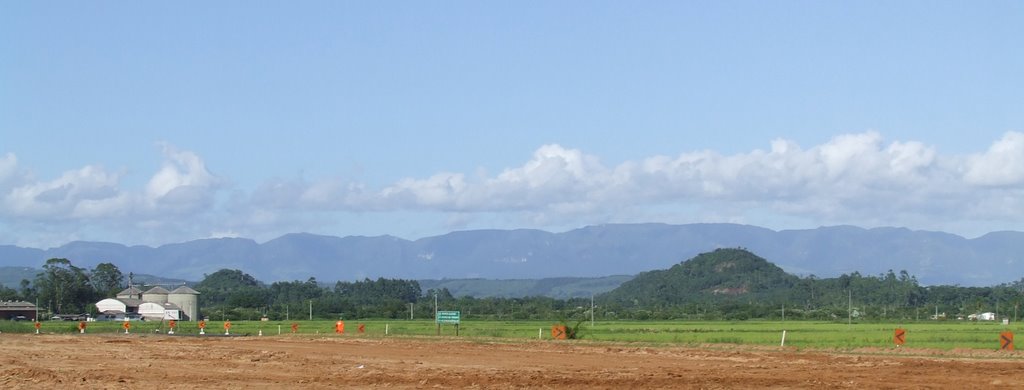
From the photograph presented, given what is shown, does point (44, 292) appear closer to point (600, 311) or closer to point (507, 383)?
point (600, 311)

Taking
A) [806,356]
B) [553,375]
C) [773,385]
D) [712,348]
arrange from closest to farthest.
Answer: [773,385] < [553,375] < [806,356] < [712,348]

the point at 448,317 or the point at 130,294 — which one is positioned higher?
the point at 448,317

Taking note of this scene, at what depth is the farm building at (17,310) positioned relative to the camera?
130 meters

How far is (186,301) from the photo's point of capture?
466 ft

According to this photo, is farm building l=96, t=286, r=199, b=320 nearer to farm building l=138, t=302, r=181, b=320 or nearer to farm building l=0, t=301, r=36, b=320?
farm building l=138, t=302, r=181, b=320

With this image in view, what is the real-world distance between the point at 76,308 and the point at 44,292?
4.30 m

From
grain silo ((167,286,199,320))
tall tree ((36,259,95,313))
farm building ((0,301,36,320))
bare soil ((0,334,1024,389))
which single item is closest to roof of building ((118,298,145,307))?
grain silo ((167,286,199,320))

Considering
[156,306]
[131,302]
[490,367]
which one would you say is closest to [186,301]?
[156,306]

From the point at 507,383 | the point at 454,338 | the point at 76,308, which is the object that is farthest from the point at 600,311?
the point at 507,383

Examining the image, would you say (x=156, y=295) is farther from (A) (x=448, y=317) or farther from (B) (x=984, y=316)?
(B) (x=984, y=316)

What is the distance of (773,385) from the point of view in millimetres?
34125

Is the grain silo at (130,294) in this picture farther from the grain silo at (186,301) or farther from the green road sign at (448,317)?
the green road sign at (448,317)

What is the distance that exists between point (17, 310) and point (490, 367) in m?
104

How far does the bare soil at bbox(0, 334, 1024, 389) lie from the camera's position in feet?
115
